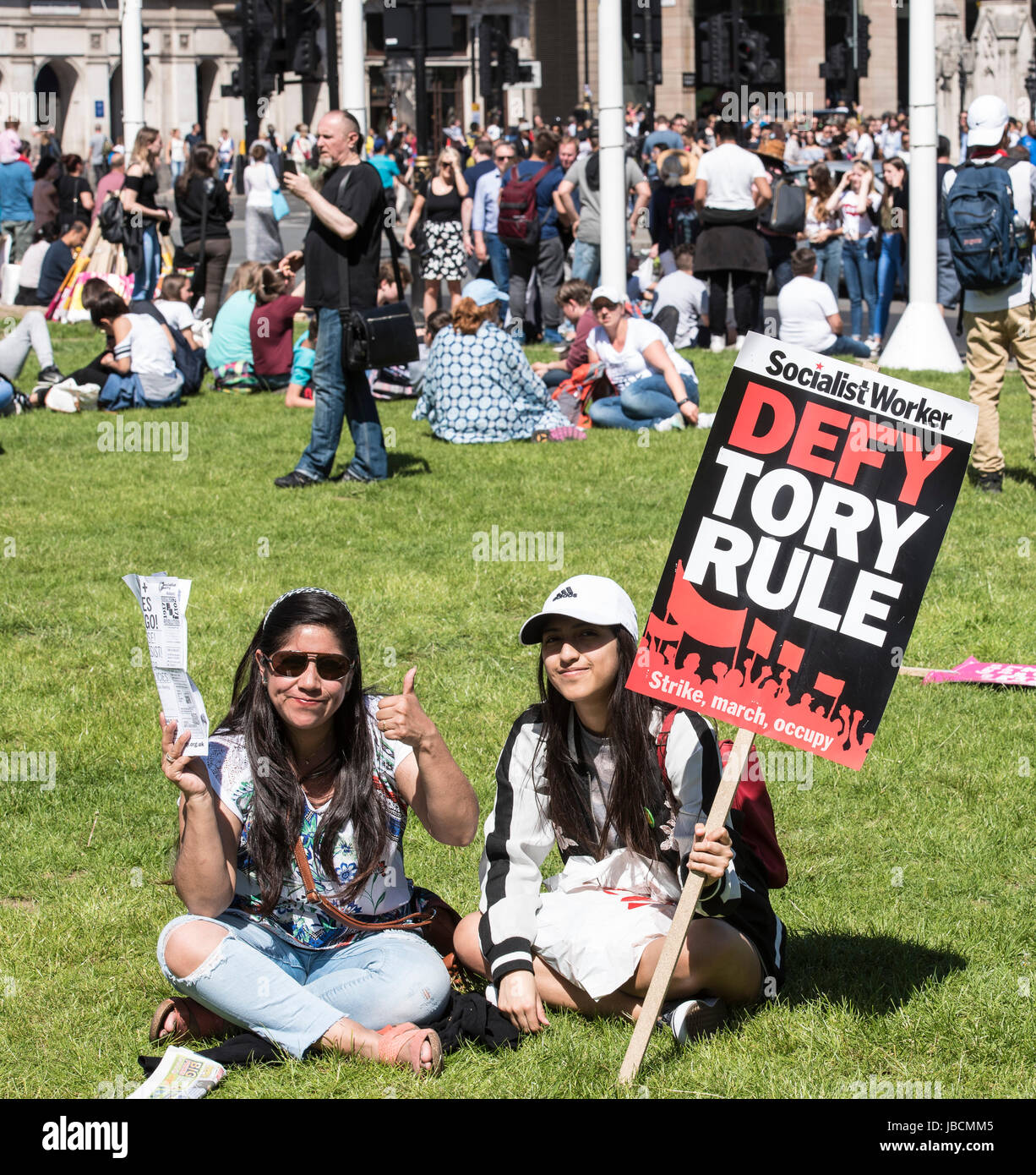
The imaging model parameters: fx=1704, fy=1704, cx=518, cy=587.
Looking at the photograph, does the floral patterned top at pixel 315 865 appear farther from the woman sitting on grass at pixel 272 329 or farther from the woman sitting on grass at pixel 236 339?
the woman sitting on grass at pixel 236 339

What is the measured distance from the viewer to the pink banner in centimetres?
668

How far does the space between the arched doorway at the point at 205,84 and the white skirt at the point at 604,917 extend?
61.1 metres

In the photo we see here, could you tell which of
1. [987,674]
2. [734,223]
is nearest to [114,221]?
[734,223]

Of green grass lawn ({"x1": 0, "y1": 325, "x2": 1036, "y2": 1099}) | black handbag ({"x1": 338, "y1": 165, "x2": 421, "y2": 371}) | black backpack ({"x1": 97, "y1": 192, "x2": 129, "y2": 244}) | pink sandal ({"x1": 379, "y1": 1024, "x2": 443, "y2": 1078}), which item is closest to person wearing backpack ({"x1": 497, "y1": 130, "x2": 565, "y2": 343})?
black backpack ({"x1": 97, "y1": 192, "x2": 129, "y2": 244})

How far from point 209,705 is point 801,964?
292 cm

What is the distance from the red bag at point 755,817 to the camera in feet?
13.2

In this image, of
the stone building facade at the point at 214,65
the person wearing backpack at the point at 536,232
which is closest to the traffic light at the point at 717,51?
the person wearing backpack at the point at 536,232

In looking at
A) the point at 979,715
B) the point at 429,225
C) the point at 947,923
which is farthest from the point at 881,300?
the point at 947,923

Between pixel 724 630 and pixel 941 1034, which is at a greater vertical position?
pixel 724 630

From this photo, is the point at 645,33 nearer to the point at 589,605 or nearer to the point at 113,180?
the point at 113,180

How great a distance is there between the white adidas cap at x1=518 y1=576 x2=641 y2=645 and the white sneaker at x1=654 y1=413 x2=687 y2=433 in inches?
327

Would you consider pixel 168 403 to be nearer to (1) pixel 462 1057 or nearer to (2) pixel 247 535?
(2) pixel 247 535

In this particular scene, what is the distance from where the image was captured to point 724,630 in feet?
12.5
